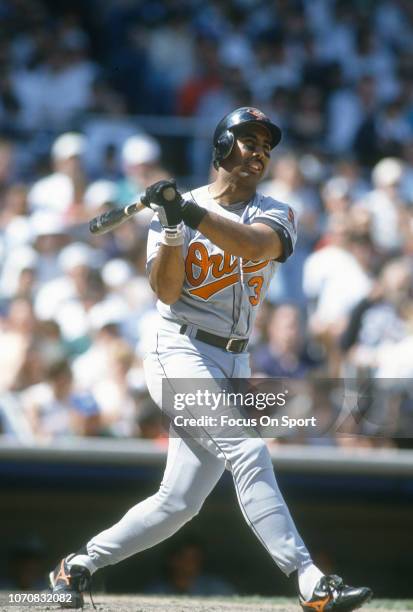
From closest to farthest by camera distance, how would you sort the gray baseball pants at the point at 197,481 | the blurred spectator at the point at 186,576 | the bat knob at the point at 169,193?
1. the bat knob at the point at 169,193
2. the gray baseball pants at the point at 197,481
3. the blurred spectator at the point at 186,576

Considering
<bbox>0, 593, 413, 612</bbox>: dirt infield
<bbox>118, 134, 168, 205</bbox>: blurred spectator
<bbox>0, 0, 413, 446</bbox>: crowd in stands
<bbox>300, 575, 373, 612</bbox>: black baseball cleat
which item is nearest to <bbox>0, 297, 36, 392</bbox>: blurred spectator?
<bbox>0, 0, 413, 446</bbox>: crowd in stands

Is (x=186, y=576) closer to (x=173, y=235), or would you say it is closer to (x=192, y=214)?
(x=173, y=235)

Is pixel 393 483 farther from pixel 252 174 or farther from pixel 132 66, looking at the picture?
pixel 132 66

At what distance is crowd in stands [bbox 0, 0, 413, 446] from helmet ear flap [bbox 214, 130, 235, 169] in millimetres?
2368

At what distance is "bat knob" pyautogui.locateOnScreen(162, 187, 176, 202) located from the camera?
3.81 metres

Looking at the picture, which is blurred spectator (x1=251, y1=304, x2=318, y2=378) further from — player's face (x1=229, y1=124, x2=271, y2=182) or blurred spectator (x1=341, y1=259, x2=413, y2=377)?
player's face (x1=229, y1=124, x2=271, y2=182)

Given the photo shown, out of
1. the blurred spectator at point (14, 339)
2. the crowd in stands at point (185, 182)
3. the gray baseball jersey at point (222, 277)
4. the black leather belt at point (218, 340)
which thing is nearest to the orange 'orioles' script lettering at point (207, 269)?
the gray baseball jersey at point (222, 277)

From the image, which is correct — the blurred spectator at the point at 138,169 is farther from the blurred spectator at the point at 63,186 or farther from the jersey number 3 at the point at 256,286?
the jersey number 3 at the point at 256,286

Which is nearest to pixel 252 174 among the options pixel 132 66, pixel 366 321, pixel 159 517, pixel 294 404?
pixel 159 517

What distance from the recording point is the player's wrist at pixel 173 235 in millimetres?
3914

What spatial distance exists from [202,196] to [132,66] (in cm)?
658

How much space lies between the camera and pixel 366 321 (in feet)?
25.8

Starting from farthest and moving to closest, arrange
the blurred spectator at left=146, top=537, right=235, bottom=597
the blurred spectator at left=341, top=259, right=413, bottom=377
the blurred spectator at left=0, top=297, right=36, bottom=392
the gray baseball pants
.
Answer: the blurred spectator at left=341, top=259, right=413, bottom=377 → the blurred spectator at left=0, top=297, right=36, bottom=392 → the blurred spectator at left=146, top=537, right=235, bottom=597 → the gray baseball pants

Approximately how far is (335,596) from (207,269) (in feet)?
3.85
